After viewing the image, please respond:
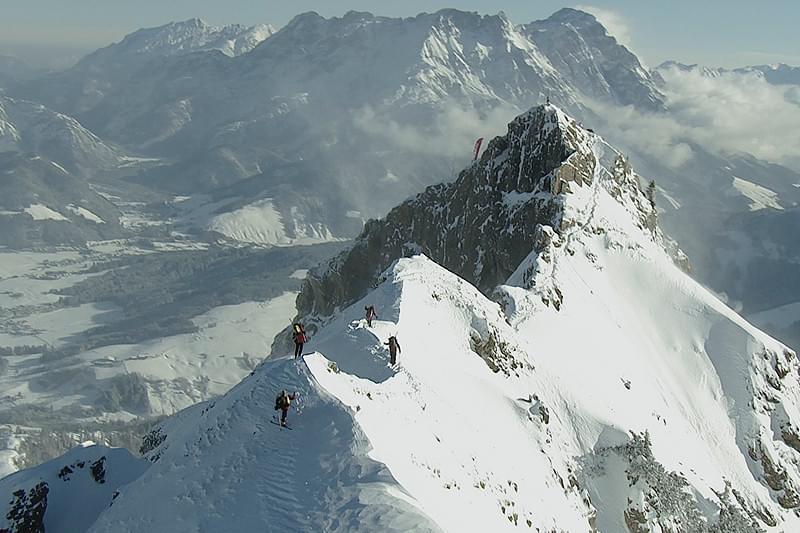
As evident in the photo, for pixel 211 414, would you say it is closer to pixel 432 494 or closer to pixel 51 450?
pixel 432 494

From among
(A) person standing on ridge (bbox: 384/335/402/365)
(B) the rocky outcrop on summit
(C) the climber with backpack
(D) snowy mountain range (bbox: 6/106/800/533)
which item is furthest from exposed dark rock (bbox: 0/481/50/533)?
(B) the rocky outcrop on summit

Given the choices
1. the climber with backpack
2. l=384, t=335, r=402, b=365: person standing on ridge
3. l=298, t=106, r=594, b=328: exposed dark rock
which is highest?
the climber with backpack

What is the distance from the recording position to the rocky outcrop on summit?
298ft

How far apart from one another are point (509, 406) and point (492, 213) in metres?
51.6

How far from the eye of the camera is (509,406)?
162 ft

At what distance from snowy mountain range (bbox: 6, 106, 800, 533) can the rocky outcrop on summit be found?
382mm

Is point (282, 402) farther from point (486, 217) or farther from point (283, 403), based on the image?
point (486, 217)

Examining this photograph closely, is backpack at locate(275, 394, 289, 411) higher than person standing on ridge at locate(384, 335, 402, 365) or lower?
higher

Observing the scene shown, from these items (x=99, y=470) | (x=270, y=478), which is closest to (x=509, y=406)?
(x=270, y=478)

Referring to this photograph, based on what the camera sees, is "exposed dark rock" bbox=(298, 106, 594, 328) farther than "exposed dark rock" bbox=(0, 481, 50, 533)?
Yes

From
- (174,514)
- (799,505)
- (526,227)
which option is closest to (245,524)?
(174,514)

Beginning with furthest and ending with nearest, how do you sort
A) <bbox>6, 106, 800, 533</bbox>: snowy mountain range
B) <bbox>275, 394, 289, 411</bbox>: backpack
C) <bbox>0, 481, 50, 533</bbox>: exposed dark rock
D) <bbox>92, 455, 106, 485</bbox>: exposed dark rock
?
<bbox>92, 455, 106, 485</bbox>: exposed dark rock < <bbox>0, 481, 50, 533</bbox>: exposed dark rock < <bbox>275, 394, 289, 411</bbox>: backpack < <bbox>6, 106, 800, 533</bbox>: snowy mountain range

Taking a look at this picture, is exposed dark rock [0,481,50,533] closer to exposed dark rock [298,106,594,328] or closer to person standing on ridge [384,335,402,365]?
person standing on ridge [384,335,402,365]

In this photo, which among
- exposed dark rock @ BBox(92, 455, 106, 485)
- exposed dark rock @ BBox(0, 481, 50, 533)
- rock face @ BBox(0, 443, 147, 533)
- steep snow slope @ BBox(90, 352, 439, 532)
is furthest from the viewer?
exposed dark rock @ BBox(92, 455, 106, 485)
